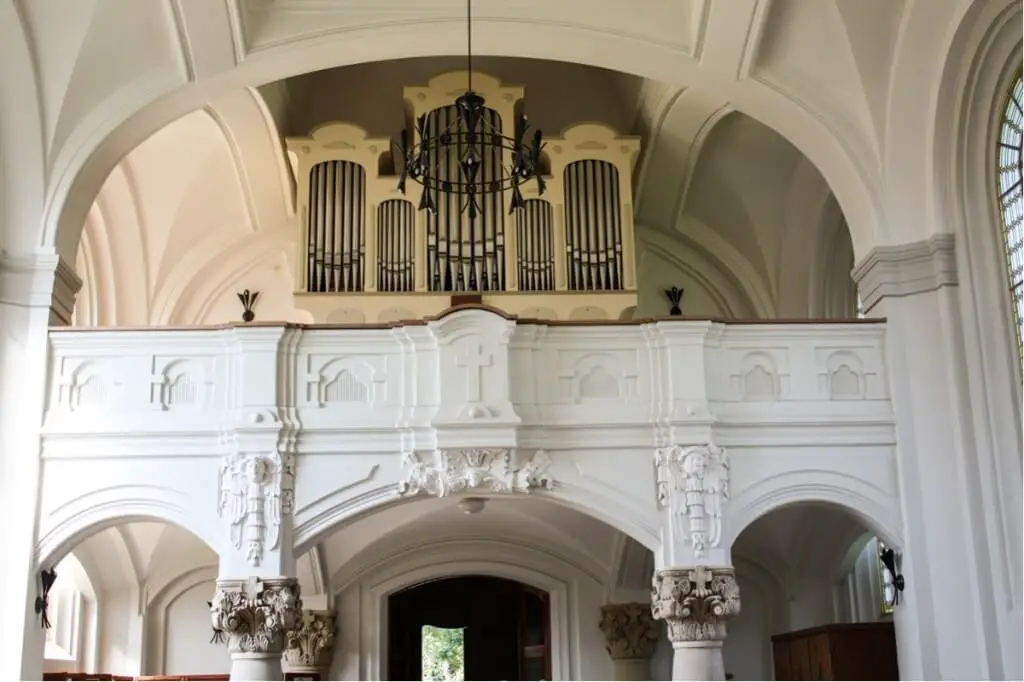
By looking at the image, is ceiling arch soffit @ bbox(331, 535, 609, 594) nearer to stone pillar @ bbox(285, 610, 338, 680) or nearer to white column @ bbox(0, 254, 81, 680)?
stone pillar @ bbox(285, 610, 338, 680)

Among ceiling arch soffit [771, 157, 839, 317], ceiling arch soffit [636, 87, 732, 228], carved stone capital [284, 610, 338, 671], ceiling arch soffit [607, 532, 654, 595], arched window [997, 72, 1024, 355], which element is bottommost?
carved stone capital [284, 610, 338, 671]

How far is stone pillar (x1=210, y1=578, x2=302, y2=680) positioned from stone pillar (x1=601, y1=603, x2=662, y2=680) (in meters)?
5.80

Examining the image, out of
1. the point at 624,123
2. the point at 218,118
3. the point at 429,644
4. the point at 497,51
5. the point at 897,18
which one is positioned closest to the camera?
the point at 897,18

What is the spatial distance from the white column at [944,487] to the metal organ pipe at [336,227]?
5.86 meters

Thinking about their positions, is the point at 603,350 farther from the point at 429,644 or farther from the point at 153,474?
the point at 429,644

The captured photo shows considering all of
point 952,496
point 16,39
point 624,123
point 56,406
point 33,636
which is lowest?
point 33,636

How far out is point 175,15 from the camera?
12812 millimetres

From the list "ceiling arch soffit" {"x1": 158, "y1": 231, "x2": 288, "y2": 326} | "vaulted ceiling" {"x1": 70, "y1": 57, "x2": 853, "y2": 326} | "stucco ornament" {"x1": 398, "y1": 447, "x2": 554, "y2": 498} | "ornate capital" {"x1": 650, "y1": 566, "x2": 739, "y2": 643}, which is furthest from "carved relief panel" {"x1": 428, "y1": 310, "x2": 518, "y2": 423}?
"ceiling arch soffit" {"x1": 158, "y1": 231, "x2": 288, "y2": 326}

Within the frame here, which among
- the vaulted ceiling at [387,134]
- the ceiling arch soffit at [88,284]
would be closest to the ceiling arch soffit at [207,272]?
the vaulted ceiling at [387,134]

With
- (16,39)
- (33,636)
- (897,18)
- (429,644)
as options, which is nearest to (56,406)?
(33,636)

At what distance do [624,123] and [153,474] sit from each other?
8.41m

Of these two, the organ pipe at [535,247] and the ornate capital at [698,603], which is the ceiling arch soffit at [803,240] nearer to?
the organ pipe at [535,247]

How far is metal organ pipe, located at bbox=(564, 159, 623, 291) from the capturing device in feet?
48.7

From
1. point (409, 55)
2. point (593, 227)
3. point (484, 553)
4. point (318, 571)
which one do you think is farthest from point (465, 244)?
point (318, 571)
